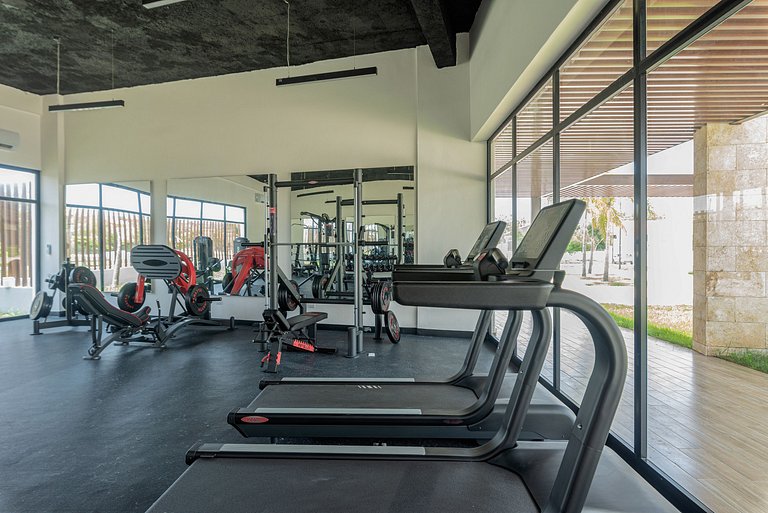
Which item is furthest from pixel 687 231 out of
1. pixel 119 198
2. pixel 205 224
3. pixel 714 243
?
pixel 119 198

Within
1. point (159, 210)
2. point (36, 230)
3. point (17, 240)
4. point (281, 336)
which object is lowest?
point (281, 336)

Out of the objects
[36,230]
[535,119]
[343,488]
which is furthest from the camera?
[36,230]

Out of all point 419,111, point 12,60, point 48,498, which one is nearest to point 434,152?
point 419,111

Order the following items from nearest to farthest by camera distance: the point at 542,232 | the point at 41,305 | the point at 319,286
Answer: the point at 542,232
the point at 319,286
the point at 41,305

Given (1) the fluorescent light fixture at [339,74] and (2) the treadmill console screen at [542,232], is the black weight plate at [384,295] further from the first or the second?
(2) the treadmill console screen at [542,232]

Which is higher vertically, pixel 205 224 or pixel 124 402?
pixel 205 224

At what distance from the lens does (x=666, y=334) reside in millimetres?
2369

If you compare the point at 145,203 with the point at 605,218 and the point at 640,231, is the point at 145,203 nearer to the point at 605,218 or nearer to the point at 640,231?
the point at 605,218

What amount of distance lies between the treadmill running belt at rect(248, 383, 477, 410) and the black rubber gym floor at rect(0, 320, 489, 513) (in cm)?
35

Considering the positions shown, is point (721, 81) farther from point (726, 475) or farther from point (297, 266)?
point (297, 266)

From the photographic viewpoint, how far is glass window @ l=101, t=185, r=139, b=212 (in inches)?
269

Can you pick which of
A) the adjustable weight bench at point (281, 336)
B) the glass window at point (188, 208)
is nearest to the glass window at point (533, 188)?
the adjustable weight bench at point (281, 336)

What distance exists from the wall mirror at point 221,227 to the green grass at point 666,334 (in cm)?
505

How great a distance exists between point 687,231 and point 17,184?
905cm
